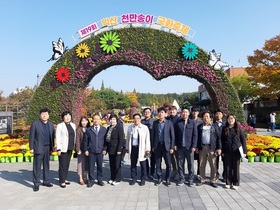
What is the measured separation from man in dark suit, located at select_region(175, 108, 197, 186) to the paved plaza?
334 millimetres

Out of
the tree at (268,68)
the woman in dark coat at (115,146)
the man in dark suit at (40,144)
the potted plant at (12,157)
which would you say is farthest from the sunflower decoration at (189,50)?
the tree at (268,68)

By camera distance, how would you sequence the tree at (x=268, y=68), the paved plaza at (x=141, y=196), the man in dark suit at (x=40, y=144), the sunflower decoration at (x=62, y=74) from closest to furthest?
the paved plaza at (x=141, y=196) → the man in dark suit at (x=40, y=144) → the sunflower decoration at (x=62, y=74) → the tree at (x=268, y=68)

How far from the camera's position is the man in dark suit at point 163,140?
19.6 feet

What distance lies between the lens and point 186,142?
597 cm

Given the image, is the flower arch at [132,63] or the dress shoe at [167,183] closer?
the dress shoe at [167,183]

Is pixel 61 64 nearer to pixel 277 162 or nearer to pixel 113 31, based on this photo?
pixel 113 31

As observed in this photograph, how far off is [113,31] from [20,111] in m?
13.7

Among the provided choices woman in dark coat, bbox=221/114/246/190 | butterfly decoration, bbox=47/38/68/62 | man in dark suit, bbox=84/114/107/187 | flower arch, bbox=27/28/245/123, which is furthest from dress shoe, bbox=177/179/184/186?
butterfly decoration, bbox=47/38/68/62

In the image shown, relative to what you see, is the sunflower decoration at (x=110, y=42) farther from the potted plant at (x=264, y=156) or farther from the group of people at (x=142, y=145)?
the potted plant at (x=264, y=156)

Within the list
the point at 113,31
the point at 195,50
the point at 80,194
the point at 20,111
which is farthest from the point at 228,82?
the point at 20,111

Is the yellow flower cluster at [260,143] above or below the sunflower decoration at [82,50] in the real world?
below

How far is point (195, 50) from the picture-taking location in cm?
1093

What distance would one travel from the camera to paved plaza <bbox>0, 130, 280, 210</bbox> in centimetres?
471

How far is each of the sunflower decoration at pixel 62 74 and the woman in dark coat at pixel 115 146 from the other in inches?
227
